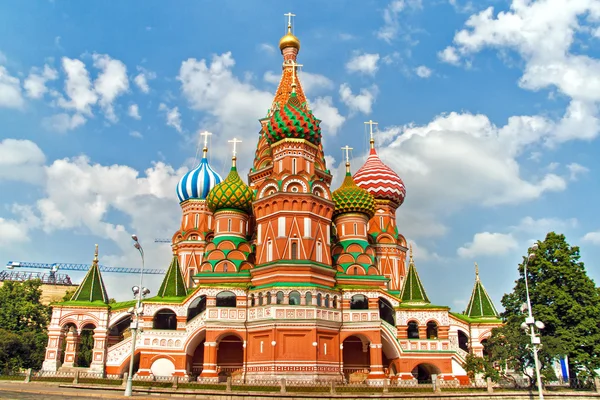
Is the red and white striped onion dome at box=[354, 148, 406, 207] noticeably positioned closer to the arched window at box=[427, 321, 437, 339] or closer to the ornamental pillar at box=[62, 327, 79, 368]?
the arched window at box=[427, 321, 437, 339]

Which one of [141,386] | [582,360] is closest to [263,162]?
[141,386]

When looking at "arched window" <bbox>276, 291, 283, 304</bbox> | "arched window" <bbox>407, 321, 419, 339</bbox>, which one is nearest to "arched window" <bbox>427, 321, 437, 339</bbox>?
"arched window" <bbox>407, 321, 419, 339</bbox>

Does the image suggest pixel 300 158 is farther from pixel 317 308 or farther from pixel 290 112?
pixel 317 308

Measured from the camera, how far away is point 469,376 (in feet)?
86.9

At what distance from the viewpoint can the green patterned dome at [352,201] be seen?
33.3 metres

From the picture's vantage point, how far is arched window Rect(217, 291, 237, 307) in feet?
93.2

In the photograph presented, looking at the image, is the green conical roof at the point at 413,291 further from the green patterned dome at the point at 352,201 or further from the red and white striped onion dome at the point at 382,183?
the red and white striped onion dome at the point at 382,183

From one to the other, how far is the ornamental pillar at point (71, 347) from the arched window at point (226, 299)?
28.8ft

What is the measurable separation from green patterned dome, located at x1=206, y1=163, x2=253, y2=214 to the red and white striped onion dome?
11.7m

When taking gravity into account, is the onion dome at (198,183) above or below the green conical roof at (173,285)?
above

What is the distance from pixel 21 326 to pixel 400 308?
84.4 ft

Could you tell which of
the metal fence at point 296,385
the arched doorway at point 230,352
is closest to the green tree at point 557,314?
the metal fence at point 296,385

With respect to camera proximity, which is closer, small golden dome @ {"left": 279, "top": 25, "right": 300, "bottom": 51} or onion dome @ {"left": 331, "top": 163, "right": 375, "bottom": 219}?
onion dome @ {"left": 331, "top": 163, "right": 375, "bottom": 219}

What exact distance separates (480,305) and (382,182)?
41.9 ft
